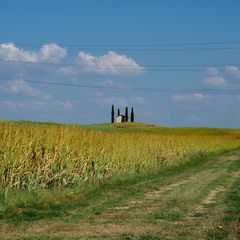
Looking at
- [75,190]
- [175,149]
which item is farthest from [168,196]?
[175,149]

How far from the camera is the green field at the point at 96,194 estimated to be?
11.4 m

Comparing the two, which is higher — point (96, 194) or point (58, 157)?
point (58, 157)

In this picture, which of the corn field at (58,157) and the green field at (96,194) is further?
the corn field at (58,157)

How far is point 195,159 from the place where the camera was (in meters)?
41.1

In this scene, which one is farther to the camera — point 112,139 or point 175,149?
point 175,149

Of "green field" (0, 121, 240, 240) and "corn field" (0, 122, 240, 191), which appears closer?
"green field" (0, 121, 240, 240)

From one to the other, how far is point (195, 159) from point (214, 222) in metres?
29.0

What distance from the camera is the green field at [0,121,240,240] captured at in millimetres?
11430

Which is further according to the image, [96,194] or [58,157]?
[58,157]

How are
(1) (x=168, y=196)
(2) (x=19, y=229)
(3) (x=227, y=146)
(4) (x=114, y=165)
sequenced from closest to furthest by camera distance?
(2) (x=19, y=229) < (1) (x=168, y=196) < (4) (x=114, y=165) < (3) (x=227, y=146)

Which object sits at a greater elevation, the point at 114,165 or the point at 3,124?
the point at 3,124

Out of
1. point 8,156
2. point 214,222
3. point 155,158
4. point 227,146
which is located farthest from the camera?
point 227,146

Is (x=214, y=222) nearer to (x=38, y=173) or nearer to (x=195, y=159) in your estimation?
(x=38, y=173)

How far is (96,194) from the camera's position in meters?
17.7
